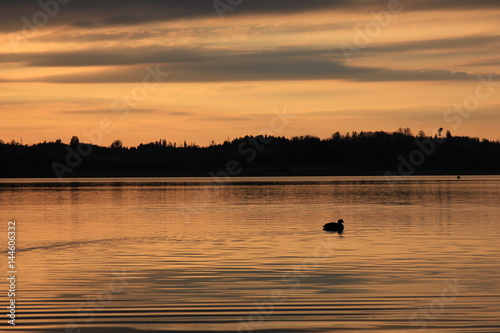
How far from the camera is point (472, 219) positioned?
51.7m

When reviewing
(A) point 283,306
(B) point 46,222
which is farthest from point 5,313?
(B) point 46,222

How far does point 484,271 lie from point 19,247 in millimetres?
20938

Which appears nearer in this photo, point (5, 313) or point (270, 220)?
point (5, 313)

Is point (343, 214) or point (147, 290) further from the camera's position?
point (343, 214)

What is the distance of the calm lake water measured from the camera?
744 inches

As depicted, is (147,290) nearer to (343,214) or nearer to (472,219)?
(472,219)

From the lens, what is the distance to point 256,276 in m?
26.1

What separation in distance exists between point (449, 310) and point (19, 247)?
873 inches

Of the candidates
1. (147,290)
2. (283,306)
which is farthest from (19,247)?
(283,306)

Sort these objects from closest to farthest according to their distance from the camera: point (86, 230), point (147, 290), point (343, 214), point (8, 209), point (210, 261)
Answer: point (147, 290), point (210, 261), point (86, 230), point (343, 214), point (8, 209)

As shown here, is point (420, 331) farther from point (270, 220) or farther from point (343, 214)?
point (343, 214)

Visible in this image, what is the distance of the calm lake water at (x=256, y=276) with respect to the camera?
62.0 ft

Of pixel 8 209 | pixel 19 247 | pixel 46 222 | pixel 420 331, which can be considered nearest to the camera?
pixel 420 331

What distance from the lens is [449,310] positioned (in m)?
20.2
